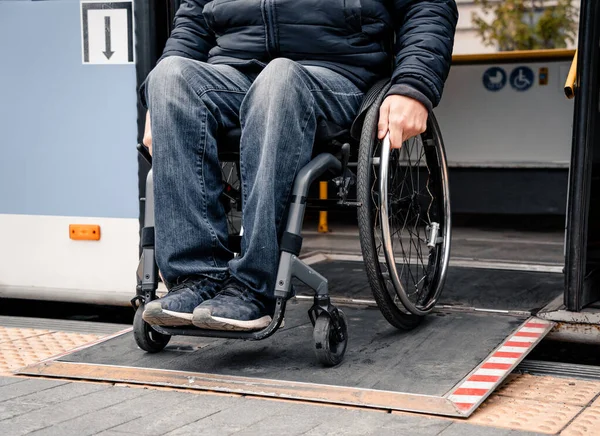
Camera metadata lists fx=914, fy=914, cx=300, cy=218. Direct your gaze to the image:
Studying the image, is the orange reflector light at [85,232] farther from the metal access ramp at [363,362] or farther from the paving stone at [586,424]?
the paving stone at [586,424]

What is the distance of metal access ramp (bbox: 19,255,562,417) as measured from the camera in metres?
2.18

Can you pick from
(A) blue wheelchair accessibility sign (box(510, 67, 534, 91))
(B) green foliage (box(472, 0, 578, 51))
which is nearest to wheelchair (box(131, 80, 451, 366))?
(A) blue wheelchair accessibility sign (box(510, 67, 534, 91))

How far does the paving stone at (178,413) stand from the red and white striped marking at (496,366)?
0.54 meters

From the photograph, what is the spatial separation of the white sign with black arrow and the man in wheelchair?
0.70 metres

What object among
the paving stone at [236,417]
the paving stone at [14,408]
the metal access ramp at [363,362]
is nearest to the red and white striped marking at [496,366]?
the metal access ramp at [363,362]

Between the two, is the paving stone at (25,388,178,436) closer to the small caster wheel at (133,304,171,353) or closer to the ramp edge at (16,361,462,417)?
the ramp edge at (16,361,462,417)

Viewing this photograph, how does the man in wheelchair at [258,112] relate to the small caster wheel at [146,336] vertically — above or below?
above

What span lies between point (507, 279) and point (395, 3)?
148 centimetres

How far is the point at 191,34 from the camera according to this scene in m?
2.88

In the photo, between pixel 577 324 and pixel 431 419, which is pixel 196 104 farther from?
pixel 577 324

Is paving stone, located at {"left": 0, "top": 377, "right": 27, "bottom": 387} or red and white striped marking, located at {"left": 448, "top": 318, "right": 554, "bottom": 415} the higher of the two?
red and white striped marking, located at {"left": 448, "top": 318, "right": 554, "bottom": 415}

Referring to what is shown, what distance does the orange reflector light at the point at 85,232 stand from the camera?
3.42 metres

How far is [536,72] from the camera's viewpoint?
240 inches

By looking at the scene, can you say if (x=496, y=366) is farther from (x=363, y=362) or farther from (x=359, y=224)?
(x=359, y=224)
